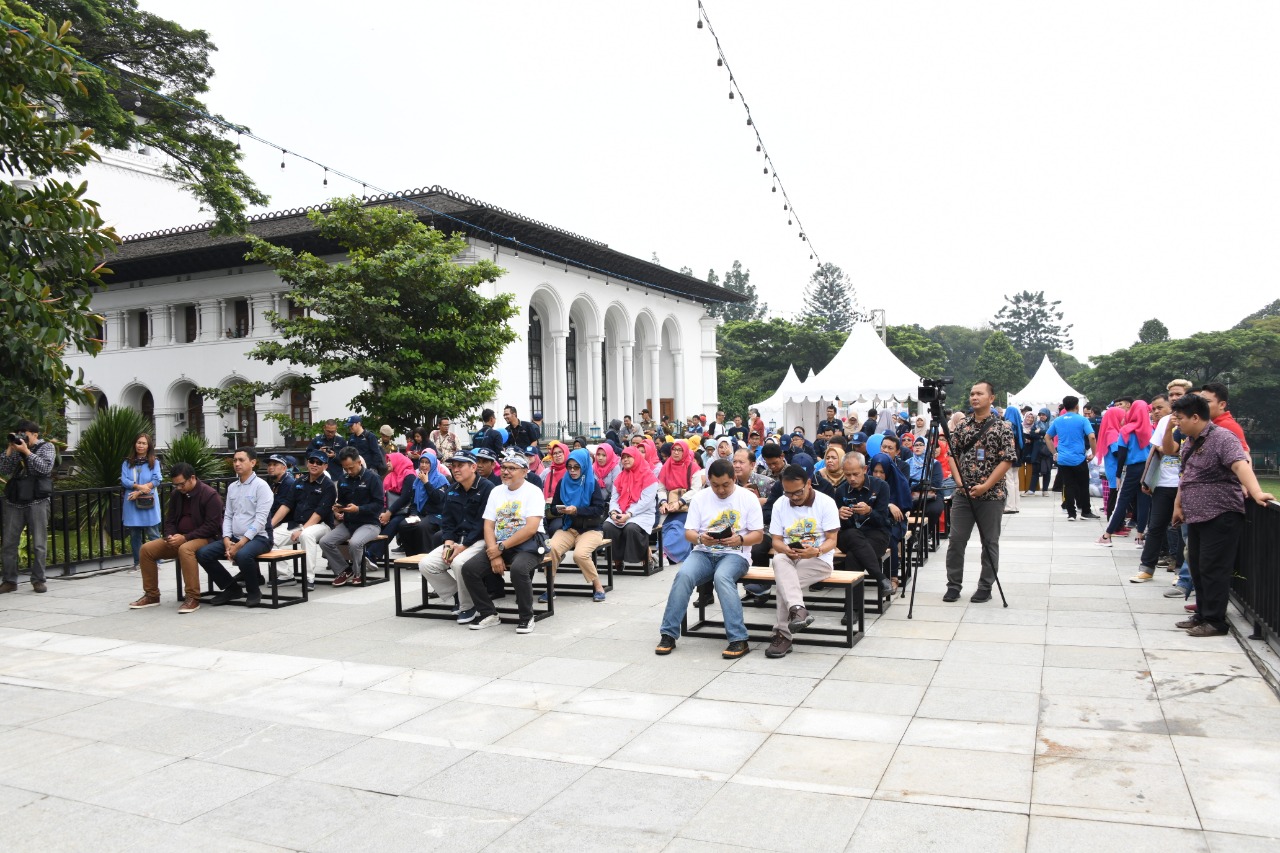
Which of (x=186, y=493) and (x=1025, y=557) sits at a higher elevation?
(x=186, y=493)

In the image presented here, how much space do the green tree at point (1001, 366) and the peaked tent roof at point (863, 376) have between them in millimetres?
67397

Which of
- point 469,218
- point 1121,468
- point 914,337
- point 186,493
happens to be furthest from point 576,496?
point 914,337

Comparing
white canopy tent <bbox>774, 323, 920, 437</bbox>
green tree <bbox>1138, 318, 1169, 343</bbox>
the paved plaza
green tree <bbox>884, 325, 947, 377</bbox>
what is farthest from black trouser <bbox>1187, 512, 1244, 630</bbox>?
green tree <bbox>1138, 318, 1169, 343</bbox>

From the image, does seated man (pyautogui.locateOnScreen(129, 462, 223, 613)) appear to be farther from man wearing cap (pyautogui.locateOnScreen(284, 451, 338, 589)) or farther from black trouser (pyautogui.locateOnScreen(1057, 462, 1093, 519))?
A: black trouser (pyautogui.locateOnScreen(1057, 462, 1093, 519))

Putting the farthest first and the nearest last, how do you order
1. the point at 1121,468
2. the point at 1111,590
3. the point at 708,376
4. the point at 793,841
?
Answer: the point at 708,376 < the point at 1121,468 < the point at 1111,590 < the point at 793,841

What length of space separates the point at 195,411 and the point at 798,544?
32344 millimetres

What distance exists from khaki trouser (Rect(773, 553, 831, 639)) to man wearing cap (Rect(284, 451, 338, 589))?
5.78 meters

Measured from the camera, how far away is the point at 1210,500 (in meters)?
6.80

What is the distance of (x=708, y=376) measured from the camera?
45625 millimetres

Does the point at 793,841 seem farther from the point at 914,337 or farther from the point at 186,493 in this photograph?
the point at 914,337

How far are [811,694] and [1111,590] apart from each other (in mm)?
4790

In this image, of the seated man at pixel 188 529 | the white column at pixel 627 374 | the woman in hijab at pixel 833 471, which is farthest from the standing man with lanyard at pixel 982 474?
the white column at pixel 627 374

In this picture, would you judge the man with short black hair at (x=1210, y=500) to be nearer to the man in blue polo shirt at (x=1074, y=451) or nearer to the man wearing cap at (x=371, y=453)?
the man in blue polo shirt at (x=1074, y=451)

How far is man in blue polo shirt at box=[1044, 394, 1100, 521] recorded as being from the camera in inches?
590
